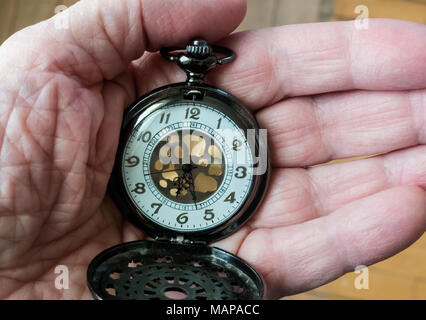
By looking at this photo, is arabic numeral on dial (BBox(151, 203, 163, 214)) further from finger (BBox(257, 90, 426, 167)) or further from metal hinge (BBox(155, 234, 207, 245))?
finger (BBox(257, 90, 426, 167))

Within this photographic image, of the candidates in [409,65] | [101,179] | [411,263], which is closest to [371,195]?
[409,65]

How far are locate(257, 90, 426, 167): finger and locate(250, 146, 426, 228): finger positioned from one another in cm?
3

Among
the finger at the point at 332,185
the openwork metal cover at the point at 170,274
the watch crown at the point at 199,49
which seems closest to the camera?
the openwork metal cover at the point at 170,274

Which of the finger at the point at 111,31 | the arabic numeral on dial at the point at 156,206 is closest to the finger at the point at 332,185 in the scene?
the arabic numeral on dial at the point at 156,206

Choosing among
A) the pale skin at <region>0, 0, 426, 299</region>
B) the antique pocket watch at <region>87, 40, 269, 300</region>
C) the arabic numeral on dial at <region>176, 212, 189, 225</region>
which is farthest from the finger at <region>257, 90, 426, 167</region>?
the arabic numeral on dial at <region>176, 212, 189, 225</region>

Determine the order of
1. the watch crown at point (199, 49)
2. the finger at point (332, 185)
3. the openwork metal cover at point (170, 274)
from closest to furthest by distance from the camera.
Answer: the openwork metal cover at point (170, 274), the watch crown at point (199, 49), the finger at point (332, 185)

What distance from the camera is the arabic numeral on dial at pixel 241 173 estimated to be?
1.09 m

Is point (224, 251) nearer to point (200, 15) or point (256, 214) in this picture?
point (256, 214)

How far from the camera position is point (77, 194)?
1027mm

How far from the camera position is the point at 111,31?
1.03m

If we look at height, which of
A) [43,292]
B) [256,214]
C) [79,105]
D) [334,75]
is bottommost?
[43,292]

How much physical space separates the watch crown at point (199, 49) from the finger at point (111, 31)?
0.03 meters

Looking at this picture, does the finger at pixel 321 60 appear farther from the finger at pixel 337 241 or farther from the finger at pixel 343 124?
the finger at pixel 337 241

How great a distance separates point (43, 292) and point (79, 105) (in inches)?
13.8
